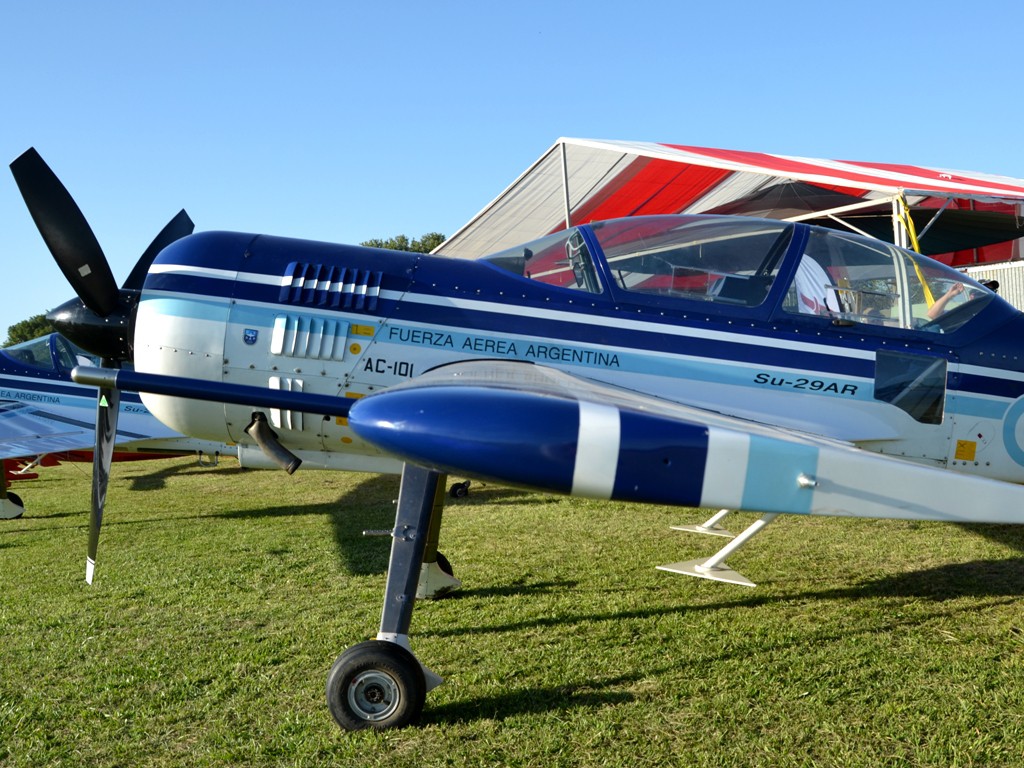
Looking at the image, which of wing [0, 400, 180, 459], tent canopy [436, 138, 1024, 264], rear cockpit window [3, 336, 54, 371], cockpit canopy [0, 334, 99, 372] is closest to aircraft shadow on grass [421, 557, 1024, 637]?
tent canopy [436, 138, 1024, 264]

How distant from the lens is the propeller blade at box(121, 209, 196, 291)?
513 cm

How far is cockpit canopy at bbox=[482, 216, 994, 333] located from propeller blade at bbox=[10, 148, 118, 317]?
2.19 m

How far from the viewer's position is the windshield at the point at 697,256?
4289 millimetres

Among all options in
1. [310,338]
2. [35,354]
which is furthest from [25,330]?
[310,338]

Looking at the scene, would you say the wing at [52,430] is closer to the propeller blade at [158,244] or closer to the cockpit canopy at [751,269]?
the propeller blade at [158,244]

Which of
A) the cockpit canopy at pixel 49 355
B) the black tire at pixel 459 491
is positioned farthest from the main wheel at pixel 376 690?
the cockpit canopy at pixel 49 355

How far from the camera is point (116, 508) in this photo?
10070 mm

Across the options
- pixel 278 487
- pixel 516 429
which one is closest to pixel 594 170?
pixel 278 487

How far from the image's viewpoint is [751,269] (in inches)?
171

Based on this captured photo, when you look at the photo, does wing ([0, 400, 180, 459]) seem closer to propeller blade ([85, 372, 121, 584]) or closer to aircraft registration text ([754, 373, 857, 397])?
propeller blade ([85, 372, 121, 584])

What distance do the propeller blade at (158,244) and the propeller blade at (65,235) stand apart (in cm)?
39

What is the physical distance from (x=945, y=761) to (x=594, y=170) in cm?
1078

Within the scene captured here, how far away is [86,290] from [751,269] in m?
3.75

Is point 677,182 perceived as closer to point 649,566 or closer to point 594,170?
point 594,170
